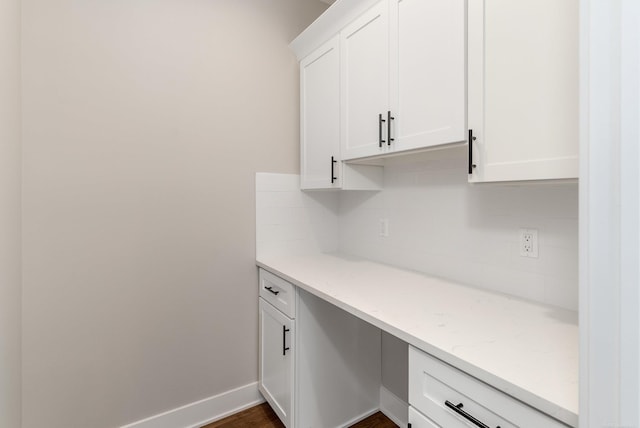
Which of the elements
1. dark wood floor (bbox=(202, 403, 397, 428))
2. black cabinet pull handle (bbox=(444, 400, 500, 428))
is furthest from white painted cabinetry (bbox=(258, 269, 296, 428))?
black cabinet pull handle (bbox=(444, 400, 500, 428))

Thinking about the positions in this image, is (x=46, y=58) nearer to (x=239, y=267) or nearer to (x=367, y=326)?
(x=239, y=267)

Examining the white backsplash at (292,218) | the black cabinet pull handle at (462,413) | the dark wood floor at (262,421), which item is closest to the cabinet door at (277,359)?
the dark wood floor at (262,421)

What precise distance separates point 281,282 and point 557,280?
125cm

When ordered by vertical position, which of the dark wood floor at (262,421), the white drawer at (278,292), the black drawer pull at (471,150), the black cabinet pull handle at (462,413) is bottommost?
the dark wood floor at (262,421)

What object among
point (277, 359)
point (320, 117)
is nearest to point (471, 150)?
point (320, 117)

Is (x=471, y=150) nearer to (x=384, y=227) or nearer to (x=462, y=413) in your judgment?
(x=462, y=413)

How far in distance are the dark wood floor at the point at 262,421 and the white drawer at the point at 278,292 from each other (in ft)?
2.31

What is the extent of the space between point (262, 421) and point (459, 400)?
4.87 ft

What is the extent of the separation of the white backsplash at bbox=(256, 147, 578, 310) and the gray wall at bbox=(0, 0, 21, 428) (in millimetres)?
1146

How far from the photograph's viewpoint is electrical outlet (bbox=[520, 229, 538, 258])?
124 cm

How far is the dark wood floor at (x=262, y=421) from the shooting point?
1.86 m

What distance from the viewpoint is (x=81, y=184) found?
157 cm

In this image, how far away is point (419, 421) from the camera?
3.10 ft

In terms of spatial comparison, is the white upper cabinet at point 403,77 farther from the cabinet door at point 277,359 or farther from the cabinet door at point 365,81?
the cabinet door at point 277,359
